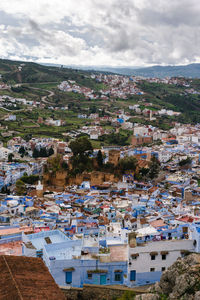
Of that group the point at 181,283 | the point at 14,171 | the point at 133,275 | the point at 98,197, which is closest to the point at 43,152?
the point at 14,171

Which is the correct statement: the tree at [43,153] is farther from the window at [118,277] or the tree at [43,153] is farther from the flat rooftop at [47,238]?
the window at [118,277]

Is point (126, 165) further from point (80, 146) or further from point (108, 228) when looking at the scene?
point (108, 228)

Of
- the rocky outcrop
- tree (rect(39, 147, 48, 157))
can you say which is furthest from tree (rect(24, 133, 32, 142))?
the rocky outcrop

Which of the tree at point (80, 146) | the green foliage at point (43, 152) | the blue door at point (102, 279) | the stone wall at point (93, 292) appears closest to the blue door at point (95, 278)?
the blue door at point (102, 279)

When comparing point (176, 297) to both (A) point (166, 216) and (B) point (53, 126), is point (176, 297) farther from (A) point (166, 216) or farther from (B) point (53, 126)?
(B) point (53, 126)

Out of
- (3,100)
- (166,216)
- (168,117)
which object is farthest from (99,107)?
(166,216)
